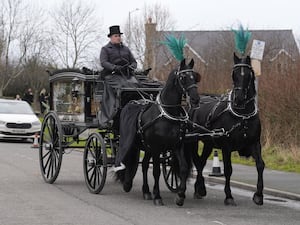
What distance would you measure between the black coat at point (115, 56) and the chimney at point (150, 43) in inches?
1028

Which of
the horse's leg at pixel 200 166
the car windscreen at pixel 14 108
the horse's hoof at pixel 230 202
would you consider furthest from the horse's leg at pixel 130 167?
the car windscreen at pixel 14 108

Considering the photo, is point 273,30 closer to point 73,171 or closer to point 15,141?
point 15,141

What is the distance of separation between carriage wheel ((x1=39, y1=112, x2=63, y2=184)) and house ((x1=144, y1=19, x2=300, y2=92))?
2.68m

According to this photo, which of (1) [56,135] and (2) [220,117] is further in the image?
(1) [56,135]

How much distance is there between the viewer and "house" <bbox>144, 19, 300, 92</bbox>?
22.3 metres

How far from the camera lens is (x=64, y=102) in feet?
47.2

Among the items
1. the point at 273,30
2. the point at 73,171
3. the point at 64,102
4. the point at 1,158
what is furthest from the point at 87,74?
the point at 273,30

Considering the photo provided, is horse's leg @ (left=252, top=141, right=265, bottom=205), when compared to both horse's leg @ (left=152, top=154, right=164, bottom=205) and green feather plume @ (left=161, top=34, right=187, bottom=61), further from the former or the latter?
green feather plume @ (left=161, top=34, right=187, bottom=61)

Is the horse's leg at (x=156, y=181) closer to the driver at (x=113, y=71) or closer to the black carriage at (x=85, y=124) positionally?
the black carriage at (x=85, y=124)

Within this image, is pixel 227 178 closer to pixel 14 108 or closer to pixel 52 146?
pixel 52 146

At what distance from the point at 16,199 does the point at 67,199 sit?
0.85 meters

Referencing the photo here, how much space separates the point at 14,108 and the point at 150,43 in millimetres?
16435

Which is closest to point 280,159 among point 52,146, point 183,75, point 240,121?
point 52,146

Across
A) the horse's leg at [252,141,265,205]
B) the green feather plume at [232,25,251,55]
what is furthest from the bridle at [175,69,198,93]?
the horse's leg at [252,141,265,205]
